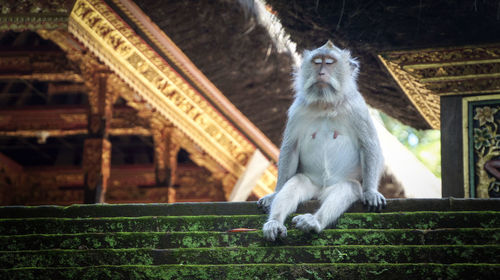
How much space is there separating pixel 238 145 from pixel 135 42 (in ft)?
8.41

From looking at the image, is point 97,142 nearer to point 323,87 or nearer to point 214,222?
point 323,87

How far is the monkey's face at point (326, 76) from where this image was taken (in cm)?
586

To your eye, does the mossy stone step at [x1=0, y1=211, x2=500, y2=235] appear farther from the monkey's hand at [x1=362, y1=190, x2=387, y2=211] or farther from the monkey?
the monkey

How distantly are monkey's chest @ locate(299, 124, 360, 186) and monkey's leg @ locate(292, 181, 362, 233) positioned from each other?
0.66 feet

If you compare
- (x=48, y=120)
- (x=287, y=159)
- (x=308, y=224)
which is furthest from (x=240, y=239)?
(x=48, y=120)

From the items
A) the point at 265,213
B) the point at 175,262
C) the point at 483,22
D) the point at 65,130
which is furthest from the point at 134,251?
the point at 65,130

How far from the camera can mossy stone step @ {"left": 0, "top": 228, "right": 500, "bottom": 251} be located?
4.77m

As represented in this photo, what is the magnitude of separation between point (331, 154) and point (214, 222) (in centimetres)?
121

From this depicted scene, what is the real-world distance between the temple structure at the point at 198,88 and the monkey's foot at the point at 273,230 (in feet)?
9.18

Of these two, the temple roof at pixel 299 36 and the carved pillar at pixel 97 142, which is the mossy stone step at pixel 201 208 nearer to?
the temple roof at pixel 299 36

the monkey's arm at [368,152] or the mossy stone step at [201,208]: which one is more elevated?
the monkey's arm at [368,152]

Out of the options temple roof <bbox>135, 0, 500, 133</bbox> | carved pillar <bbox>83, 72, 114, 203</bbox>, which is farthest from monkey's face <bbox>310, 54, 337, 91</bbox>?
carved pillar <bbox>83, 72, 114, 203</bbox>

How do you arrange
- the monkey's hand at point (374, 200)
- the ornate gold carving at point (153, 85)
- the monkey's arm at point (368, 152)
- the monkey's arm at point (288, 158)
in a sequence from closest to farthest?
the monkey's hand at point (374, 200), the monkey's arm at point (368, 152), the monkey's arm at point (288, 158), the ornate gold carving at point (153, 85)

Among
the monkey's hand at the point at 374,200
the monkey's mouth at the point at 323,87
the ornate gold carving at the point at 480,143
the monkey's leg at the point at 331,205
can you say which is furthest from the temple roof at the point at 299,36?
the monkey's hand at the point at 374,200
